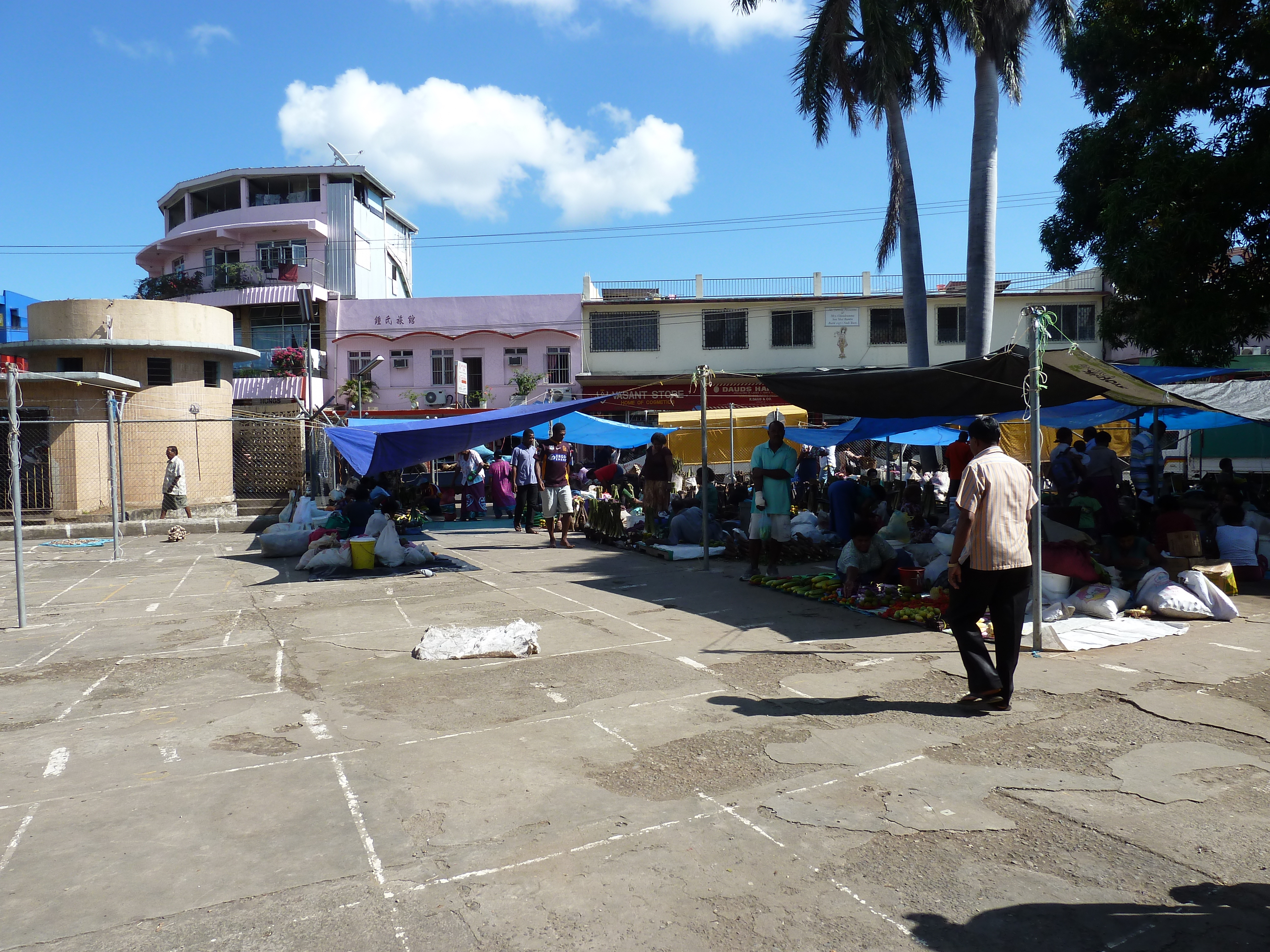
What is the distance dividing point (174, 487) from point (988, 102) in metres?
17.9

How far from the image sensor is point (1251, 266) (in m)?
11.7

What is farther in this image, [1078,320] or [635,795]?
[1078,320]

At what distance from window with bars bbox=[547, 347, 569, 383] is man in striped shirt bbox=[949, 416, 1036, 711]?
2623 centimetres

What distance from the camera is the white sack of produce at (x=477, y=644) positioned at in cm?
659

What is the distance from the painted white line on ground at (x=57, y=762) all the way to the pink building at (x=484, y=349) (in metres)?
26.1

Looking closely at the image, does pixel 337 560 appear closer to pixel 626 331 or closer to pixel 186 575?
pixel 186 575

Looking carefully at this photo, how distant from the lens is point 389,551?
36.3 feet

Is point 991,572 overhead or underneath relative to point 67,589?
overhead

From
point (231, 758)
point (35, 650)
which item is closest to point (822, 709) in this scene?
point (231, 758)

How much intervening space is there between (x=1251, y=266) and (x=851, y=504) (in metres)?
6.72

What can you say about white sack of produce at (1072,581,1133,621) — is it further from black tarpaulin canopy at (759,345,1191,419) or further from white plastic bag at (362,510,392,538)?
white plastic bag at (362,510,392,538)

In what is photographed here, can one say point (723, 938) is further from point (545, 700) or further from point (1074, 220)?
point (1074, 220)

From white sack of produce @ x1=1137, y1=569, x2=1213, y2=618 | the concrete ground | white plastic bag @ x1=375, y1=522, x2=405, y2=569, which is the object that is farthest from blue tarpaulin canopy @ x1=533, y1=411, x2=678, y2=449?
white sack of produce @ x1=1137, y1=569, x2=1213, y2=618

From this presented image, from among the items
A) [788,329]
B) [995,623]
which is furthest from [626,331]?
[995,623]
